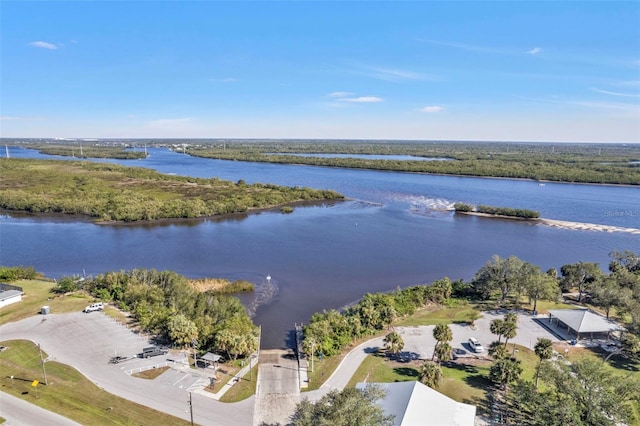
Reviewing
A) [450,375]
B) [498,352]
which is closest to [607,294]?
[498,352]

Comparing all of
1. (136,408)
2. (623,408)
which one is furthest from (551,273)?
(136,408)

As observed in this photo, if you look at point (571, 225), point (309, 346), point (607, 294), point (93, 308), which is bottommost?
point (93, 308)

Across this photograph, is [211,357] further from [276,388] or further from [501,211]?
[501,211]

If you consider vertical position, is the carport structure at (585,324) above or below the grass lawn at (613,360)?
above

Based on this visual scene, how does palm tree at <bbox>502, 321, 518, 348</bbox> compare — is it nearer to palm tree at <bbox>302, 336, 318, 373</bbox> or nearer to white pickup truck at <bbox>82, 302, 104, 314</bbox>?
palm tree at <bbox>302, 336, 318, 373</bbox>

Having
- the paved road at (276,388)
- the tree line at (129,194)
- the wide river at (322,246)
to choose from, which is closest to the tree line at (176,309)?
the paved road at (276,388)

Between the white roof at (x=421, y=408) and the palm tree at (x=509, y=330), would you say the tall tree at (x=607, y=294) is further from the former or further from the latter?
the white roof at (x=421, y=408)

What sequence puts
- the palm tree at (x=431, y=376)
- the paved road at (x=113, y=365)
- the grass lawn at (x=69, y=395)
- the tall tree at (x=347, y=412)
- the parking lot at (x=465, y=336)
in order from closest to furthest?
the tall tree at (x=347, y=412), the grass lawn at (x=69, y=395), the paved road at (x=113, y=365), the palm tree at (x=431, y=376), the parking lot at (x=465, y=336)
